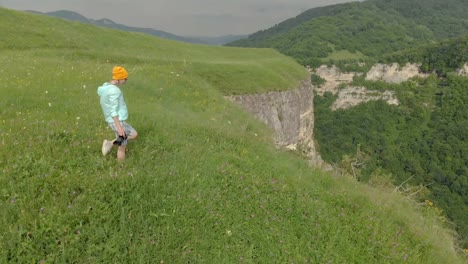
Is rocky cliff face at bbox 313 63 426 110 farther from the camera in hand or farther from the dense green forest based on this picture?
the camera in hand

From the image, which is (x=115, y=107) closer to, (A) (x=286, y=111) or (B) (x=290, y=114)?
(A) (x=286, y=111)

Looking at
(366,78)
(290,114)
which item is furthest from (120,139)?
(366,78)

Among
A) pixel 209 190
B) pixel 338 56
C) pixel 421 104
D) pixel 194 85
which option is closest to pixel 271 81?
pixel 194 85

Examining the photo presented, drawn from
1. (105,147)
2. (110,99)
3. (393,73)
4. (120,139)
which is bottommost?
(393,73)

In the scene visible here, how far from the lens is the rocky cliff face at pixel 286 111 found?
94.7 feet

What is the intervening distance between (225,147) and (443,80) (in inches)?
5199

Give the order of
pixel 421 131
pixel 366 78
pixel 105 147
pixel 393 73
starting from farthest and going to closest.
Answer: pixel 366 78
pixel 393 73
pixel 421 131
pixel 105 147

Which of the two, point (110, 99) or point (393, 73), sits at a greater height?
point (110, 99)

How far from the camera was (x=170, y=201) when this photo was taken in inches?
246

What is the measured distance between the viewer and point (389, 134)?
9131 centimetres

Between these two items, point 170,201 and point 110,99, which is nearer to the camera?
point 170,201

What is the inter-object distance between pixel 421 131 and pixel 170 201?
102 m

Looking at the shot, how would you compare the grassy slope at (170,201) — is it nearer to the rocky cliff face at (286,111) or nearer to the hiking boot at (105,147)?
the hiking boot at (105,147)

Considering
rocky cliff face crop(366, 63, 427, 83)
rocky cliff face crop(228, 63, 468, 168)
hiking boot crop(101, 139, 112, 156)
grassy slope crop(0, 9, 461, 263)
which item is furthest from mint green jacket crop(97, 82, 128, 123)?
rocky cliff face crop(366, 63, 427, 83)
